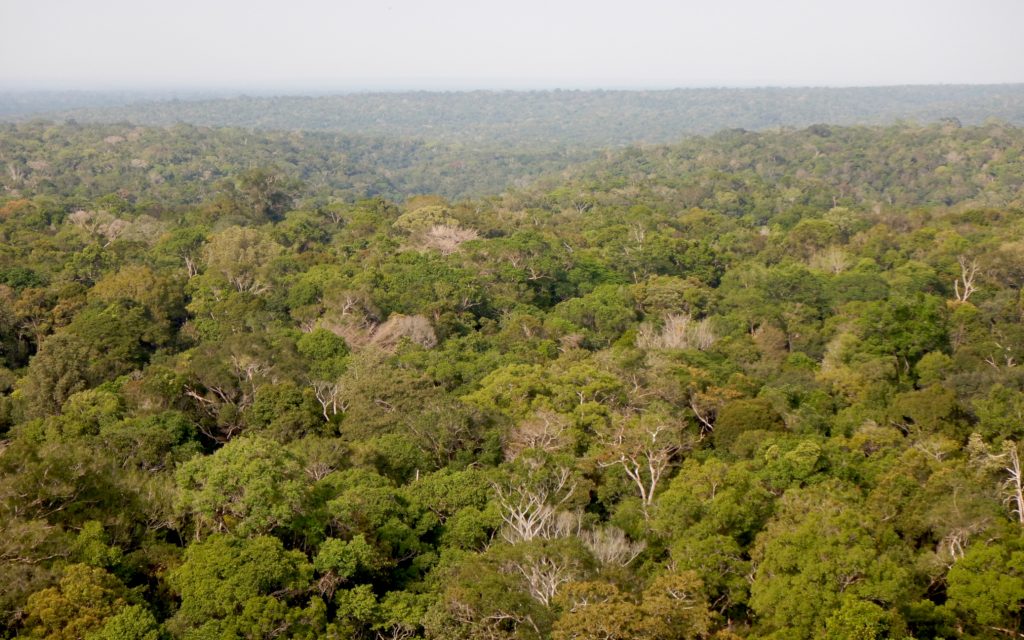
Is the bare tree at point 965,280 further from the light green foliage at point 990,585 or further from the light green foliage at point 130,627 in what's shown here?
the light green foliage at point 130,627

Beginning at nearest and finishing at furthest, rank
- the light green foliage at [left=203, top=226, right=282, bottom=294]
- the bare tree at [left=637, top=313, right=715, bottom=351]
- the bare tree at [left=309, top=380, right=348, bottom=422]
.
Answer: the bare tree at [left=309, top=380, right=348, bottom=422], the bare tree at [left=637, top=313, right=715, bottom=351], the light green foliage at [left=203, top=226, right=282, bottom=294]

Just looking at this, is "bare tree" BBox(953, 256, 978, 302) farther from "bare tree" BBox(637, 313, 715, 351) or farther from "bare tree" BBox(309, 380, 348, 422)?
"bare tree" BBox(309, 380, 348, 422)

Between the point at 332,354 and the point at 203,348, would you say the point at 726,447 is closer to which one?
the point at 332,354

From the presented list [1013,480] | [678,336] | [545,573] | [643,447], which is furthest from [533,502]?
[678,336]

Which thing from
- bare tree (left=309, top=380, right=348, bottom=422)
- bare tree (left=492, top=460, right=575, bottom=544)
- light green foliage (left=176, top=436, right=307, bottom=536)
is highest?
light green foliage (left=176, top=436, right=307, bottom=536)

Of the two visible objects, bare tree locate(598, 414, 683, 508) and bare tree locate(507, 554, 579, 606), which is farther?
bare tree locate(598, 414, 683, 508)

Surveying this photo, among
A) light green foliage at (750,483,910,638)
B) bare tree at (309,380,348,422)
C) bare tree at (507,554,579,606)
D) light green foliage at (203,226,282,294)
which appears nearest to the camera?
light green foliage at (750,483,910,638)

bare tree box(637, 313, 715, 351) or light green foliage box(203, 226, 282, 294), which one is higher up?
light green foliage box(203, 226, 282, 294)

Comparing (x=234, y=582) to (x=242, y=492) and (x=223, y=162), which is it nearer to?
(x=242, y=492)

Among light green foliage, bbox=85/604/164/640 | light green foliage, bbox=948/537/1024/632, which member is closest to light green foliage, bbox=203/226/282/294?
→ light green foliage, bbox=85/604/164/640
